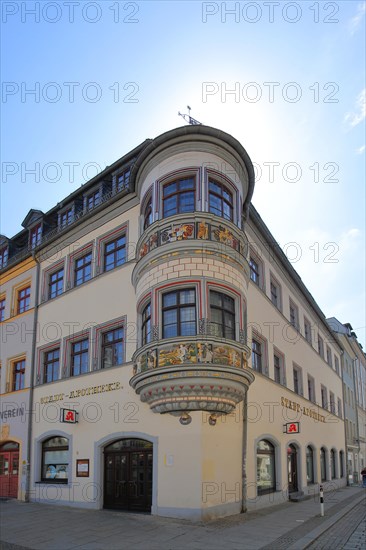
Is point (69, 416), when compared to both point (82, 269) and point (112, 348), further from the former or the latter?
point (82, 269)

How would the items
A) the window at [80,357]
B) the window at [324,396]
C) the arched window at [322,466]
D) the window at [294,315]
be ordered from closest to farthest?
the window at [80,357], the window at [294,315], the arched window at [322,466], the window at [324,396]

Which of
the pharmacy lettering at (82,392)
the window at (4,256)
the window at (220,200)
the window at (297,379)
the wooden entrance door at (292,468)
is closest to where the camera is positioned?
the window at (220,200)

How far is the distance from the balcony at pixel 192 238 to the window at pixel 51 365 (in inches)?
272

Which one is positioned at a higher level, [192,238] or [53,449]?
[192,238]

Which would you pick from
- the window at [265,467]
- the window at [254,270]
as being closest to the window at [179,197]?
the window at [254,270]

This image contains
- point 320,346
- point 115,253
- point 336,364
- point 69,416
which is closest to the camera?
point 69,416

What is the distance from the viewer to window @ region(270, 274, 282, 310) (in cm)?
2259

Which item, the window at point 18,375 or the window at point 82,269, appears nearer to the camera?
the window at point 82,269

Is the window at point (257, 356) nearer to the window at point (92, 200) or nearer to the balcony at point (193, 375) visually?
the balcony at point (193, 375)

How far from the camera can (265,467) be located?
18.1 meters

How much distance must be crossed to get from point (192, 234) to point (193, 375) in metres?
4.11

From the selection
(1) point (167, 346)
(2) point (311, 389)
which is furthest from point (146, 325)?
(2) point (311, 389)

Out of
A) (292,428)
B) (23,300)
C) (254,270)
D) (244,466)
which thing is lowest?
(244,466)

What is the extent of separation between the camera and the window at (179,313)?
14.0 meters
